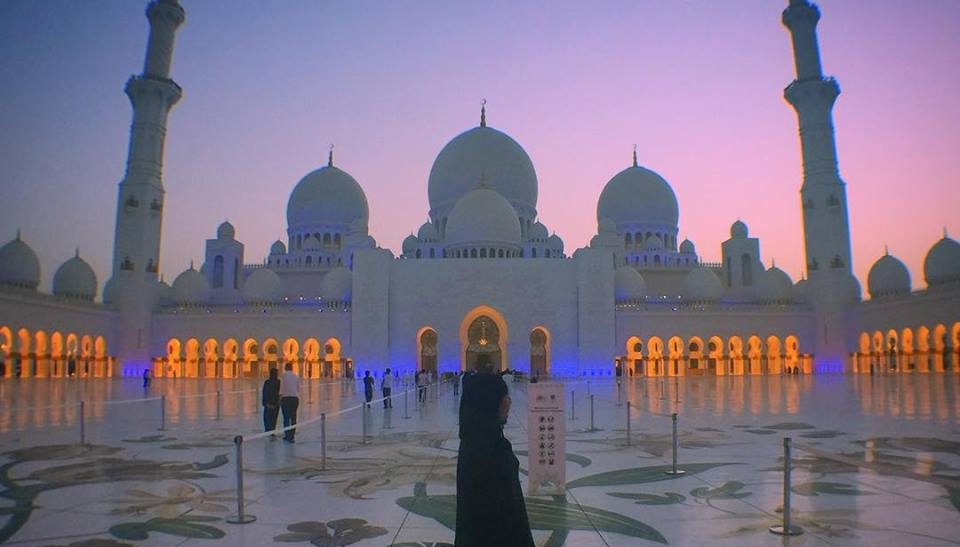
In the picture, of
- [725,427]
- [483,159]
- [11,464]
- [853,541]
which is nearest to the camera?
[853,541]

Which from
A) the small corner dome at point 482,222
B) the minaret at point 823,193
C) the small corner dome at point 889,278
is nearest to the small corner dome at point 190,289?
the small corner dome at point 482,222

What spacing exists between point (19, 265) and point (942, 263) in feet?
126

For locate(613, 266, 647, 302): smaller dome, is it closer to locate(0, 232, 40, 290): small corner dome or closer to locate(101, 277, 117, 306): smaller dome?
locate(101, 277, 117, 306): smaller dome

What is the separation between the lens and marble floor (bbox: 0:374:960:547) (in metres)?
4.16

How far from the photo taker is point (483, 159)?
40.1 m

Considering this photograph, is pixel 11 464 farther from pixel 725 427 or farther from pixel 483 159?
pixel 483 159

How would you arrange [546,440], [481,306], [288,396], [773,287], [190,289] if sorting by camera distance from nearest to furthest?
[546,440], [288,396], [481,306], [190,289], [773,287]

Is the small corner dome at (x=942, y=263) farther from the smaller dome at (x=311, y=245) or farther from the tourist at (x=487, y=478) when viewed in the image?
the tourist at (x=487, y=478)

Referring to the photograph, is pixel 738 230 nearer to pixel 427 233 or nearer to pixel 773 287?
pixel 773 287

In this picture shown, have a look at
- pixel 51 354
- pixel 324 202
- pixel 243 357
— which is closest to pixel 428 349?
pixel 243 357

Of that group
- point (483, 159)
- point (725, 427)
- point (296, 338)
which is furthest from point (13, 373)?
point (725, 427)

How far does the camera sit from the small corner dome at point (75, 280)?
114ft

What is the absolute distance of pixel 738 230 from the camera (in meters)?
41.3

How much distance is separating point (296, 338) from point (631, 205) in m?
20.5
